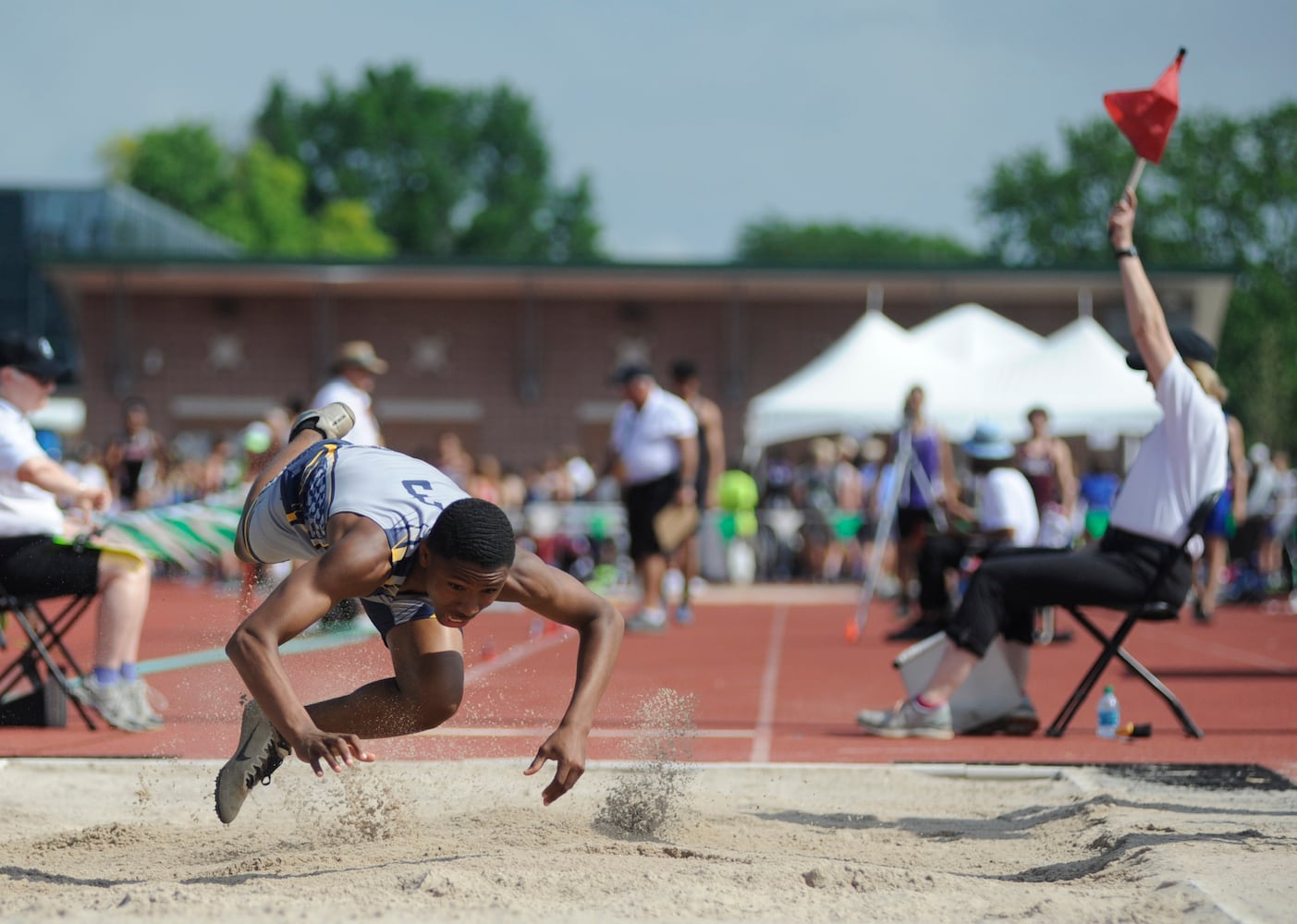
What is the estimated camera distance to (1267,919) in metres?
3.69

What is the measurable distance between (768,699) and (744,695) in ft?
0.64

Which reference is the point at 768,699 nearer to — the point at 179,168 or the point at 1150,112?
the point at 1150,112

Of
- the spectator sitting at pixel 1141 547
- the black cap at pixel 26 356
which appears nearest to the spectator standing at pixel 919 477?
the spectator sitting at pixel 1141 547

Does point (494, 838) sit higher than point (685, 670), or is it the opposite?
point (494, 838)

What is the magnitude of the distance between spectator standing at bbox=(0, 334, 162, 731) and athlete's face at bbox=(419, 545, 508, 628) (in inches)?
140

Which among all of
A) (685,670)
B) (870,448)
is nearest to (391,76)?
(870,448)

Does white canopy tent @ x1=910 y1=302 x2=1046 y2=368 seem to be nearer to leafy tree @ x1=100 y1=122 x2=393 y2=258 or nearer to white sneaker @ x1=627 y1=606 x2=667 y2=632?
white sneaker @ x1=627 y1=606 x2=667 y2=632

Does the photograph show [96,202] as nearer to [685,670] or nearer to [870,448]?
[870,448]

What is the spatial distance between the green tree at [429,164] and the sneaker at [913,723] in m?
65.1

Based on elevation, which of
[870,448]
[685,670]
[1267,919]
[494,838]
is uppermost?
[1267,919]

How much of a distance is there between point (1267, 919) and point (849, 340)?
17.4m

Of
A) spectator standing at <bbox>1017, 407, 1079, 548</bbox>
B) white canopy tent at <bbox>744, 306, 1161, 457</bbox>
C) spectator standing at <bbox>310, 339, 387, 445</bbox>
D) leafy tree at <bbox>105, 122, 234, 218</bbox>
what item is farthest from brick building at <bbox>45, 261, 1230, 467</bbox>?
leafy tree at <bbox>105, 122, 234, 218</bbox>

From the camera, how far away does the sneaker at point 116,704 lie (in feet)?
23.8

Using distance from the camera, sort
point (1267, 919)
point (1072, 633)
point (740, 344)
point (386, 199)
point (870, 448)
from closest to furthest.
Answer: point (1267, 919) < point (1072, 633) < point (870, 448) < point (740, 344) < point (386, 199)
